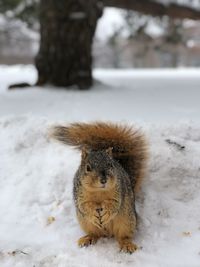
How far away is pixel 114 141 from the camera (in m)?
2.97

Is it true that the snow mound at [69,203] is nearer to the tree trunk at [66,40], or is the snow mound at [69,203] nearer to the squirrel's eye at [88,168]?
the squirrel's eye at [88,168]

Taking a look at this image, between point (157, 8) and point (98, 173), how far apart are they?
4.65 m

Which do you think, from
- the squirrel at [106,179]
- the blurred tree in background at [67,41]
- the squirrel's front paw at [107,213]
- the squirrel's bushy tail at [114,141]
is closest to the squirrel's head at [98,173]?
the squirrel at [106,179]

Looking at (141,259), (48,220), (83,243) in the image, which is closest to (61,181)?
(48,220)

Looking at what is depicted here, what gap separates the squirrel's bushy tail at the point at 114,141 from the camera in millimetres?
2930

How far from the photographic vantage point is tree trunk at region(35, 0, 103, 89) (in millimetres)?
5461

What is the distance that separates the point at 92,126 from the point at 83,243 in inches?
28.2

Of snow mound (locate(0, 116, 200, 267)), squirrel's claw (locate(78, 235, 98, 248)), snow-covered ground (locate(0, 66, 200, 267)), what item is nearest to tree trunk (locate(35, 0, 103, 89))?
snow-covered ground (locate(0, 66, 200, 267))

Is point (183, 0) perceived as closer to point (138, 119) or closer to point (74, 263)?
point (138, 119)

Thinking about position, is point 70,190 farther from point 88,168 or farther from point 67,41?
point 67,41

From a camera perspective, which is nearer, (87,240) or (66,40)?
(87,240)

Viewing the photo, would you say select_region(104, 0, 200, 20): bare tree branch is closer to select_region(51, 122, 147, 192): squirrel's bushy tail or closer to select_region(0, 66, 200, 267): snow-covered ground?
select_region(0, 66, 200, 267): snow-covered ground

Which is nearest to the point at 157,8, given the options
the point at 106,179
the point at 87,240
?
the point at 87,240

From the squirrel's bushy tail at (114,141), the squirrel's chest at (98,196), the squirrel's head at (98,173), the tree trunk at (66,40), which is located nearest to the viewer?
the squirrel's head at (98,173)
